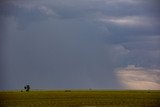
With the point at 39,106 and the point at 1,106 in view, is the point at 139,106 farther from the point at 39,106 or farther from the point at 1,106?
the point at 1,106

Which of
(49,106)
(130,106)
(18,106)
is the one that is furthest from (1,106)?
(130,106)

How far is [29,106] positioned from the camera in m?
18.2

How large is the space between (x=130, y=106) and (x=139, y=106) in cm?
47

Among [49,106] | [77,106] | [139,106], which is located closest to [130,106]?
[139,106]

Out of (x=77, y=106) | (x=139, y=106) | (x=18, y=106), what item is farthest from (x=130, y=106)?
(x=18, y=106)

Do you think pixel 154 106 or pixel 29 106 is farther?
pixel 29 106

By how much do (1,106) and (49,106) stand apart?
2.21m

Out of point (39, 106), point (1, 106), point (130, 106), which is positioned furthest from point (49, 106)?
point (130, 106)

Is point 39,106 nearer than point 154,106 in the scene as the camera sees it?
No

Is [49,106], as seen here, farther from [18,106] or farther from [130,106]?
[130,106]

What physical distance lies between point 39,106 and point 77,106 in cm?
181

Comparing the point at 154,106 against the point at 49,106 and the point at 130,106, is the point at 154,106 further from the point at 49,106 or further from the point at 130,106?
the point at 49,106

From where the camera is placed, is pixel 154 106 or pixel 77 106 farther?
pixel 77 106

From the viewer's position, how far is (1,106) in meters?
17.5
